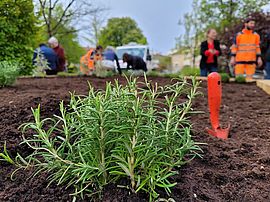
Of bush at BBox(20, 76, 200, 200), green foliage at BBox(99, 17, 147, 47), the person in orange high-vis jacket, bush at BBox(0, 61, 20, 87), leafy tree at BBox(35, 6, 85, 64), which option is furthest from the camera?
green foliage at BBox(99, 17, 147, 47)

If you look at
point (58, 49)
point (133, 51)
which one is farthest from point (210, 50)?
point (133, 51)

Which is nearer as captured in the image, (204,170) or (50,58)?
(204,170)

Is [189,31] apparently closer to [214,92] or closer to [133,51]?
[133,51]

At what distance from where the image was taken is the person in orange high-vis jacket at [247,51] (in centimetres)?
822

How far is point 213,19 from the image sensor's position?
19047mm

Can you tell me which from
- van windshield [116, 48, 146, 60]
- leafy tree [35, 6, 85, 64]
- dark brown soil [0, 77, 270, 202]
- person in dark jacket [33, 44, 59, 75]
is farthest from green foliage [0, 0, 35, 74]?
leafy tree [35, 6, 85, 64]

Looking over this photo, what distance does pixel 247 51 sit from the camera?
828 cm

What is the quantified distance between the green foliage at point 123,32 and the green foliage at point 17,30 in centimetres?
2733

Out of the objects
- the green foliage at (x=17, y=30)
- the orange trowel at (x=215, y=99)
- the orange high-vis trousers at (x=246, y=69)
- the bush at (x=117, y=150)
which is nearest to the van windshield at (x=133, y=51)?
the green foliage at (x=17, y=30)

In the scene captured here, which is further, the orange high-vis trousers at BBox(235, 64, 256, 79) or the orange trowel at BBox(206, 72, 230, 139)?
the orange high-vis trousers at BBox(235, 64, 256, 79)

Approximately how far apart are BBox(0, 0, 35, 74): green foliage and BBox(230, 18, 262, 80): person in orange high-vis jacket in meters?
5.20

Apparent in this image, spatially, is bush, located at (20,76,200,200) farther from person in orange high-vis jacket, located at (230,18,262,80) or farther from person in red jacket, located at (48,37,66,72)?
person in red jacket, located at (48,37,66,72)

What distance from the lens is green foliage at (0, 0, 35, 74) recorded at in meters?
7.75

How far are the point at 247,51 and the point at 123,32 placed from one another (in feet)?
104
